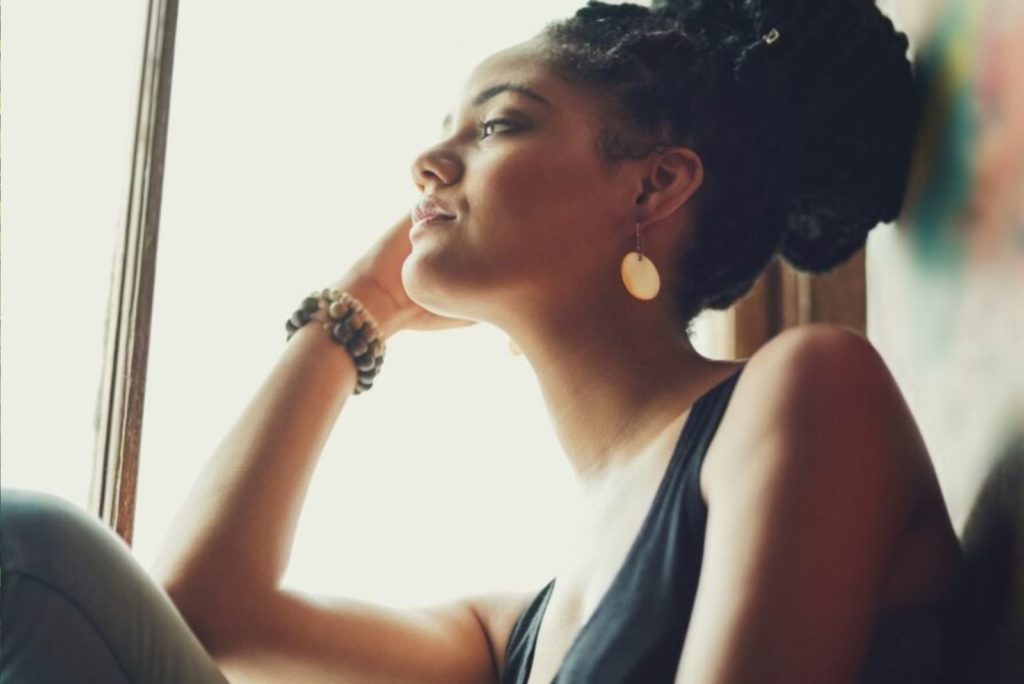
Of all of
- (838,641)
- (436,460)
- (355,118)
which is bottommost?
(838,641)

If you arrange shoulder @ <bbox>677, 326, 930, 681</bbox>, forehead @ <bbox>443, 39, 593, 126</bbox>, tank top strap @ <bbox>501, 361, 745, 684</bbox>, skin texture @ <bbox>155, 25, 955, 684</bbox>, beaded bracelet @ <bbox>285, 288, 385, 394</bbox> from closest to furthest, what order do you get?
1. shoulder @ <bbox>677, 326, 930, 681</bbox>
2. tank top strap @ <bbox>501, 361, 745, 684</bbox>
3. skin texture @ <bbox>155, 25, 955, 684</bbox>
4. forehead @ <bbox>443, 39, 593, 126</bbox>
5. beaded bracelet @ <bbox>285, 288, 385, 394</bbox>

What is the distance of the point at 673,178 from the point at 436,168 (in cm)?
21

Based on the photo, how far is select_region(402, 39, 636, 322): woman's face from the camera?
111 centimetres

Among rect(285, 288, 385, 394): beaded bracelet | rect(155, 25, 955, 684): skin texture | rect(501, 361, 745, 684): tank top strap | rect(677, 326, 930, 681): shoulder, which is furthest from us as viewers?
rect(285, 288, 385, 394): beaded bracelet

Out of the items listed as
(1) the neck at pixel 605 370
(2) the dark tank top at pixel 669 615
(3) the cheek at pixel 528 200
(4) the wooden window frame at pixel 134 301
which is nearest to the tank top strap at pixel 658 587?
(2) the dark tank top at pixel 669 615

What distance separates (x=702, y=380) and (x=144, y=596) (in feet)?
1.53

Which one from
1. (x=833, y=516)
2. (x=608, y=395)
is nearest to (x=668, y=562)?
(x=833, y=516)

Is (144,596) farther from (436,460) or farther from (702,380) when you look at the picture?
(436,460)

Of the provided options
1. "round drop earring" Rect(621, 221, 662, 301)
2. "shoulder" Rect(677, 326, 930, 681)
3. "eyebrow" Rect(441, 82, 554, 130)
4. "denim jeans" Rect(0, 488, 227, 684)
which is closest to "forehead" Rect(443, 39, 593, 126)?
"eyebrow" Rect(441, 82, 554, 130)

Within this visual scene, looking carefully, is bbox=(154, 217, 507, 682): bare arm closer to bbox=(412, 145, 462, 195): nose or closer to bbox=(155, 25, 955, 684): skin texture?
A: bbox=(155, 25, 955, 684): skin texture

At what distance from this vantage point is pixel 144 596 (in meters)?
0.87

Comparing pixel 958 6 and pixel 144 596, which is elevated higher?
pixel 958 6

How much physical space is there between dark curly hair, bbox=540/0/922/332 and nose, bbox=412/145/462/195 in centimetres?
13

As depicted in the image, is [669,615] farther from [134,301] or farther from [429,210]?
[134,301]
